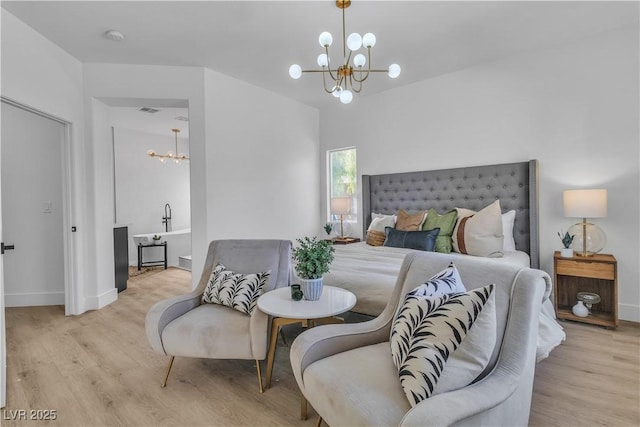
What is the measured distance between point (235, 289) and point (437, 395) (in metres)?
1.54

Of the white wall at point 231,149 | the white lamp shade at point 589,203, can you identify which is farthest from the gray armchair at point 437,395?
the white wall at point 231,149

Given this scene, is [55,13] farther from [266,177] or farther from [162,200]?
[162,200]

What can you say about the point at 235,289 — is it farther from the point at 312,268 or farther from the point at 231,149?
the point at 231,149

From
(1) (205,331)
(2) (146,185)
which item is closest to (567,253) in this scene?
(1) (205,331)

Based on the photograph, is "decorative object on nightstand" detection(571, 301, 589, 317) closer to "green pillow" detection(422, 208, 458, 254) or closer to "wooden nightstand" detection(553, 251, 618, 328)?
"wooden nightstand" detection(553, 251, 618, 328)

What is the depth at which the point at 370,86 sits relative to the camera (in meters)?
4.39

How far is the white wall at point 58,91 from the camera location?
8.93 ft

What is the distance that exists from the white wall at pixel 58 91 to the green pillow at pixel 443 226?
12.4 ft

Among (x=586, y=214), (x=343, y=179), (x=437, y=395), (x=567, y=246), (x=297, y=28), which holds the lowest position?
(x=437, y=395)

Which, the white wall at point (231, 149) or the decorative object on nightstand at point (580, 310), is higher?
the white wall at point (231, 149)

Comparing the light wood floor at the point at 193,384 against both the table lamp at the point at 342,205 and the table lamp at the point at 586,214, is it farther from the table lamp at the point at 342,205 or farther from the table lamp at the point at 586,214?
the table lamp at the point at 342,205

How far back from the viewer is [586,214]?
2.87 meters

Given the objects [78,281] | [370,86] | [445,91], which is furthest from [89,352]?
[445,91]

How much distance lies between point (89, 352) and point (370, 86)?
164 inches
